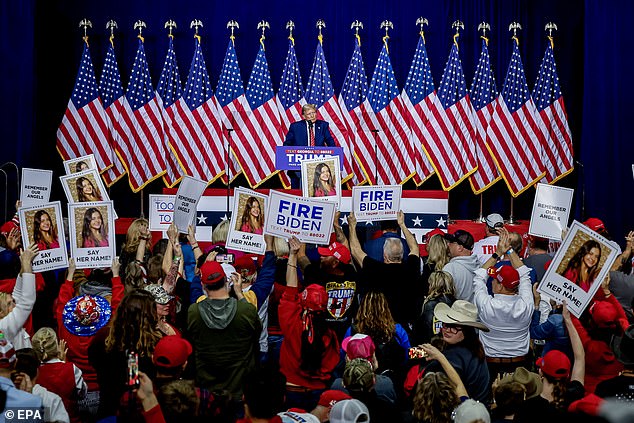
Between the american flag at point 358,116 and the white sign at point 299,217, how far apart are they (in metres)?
6.31

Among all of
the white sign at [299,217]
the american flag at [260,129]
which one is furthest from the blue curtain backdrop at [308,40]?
the white sign at [299,217]

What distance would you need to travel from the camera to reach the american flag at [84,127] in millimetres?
14391

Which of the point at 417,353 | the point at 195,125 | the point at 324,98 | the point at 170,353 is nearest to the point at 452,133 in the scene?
the point at 324,98

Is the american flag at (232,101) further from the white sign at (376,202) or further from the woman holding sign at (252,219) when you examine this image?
the woman holding sign at (252,219)

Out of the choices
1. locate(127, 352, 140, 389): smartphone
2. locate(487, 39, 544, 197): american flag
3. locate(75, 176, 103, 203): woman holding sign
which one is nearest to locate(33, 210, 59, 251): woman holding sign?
locate(75, 176, 103, 203): woman holding sign

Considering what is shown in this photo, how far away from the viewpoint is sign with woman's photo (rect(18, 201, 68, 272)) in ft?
25.0

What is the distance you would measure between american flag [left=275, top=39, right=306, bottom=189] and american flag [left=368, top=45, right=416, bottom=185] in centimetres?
119

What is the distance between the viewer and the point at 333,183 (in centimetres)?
942

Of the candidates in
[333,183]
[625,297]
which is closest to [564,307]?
[625,297]

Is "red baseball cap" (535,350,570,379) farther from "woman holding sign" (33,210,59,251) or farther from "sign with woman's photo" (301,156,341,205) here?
"woman holding sign" (33,210,59,251)

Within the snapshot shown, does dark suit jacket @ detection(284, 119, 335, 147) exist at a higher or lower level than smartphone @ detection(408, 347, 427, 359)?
higher

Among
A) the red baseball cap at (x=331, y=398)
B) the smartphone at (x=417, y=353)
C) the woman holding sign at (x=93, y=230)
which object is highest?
the woman holding sign at (x=93, y=230)

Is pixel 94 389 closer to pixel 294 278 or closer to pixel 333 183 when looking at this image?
pixel 294 278

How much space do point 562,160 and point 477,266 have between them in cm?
676
